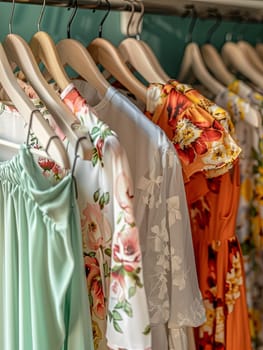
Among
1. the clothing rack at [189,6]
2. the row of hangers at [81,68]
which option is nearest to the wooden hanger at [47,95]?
the row of hangers at [81,68]

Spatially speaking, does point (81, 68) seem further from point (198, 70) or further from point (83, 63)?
point (198, 70)

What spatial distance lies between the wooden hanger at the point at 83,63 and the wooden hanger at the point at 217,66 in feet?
0.92

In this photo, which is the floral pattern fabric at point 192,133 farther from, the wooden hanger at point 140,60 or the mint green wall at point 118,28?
the mint green wall at point 118,28

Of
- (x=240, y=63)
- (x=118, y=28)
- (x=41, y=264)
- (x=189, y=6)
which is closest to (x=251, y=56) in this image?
(x=240, y=63)

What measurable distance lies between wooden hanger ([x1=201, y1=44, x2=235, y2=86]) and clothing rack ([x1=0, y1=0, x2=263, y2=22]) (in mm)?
71

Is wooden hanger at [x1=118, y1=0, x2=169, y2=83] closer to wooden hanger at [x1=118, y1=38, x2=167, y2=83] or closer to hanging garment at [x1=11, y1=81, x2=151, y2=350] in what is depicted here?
wooden hanger at [x1=118, y1=38, x2=167, y2=83]

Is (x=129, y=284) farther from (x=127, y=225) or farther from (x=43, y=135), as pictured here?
(x=43, y=135)

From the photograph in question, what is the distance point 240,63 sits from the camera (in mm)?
1069

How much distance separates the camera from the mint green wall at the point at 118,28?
3.43 ft

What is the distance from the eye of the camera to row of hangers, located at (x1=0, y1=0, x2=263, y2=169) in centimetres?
72

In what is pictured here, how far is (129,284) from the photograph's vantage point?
67 centimetres

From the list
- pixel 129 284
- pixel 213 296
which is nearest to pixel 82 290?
pixel 129 284

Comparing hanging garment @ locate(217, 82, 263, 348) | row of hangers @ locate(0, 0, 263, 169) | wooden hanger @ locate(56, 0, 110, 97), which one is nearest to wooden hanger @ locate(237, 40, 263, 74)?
row of hangers @ locate(0, 0, 263, 169)

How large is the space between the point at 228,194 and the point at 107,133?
0.31 meters
